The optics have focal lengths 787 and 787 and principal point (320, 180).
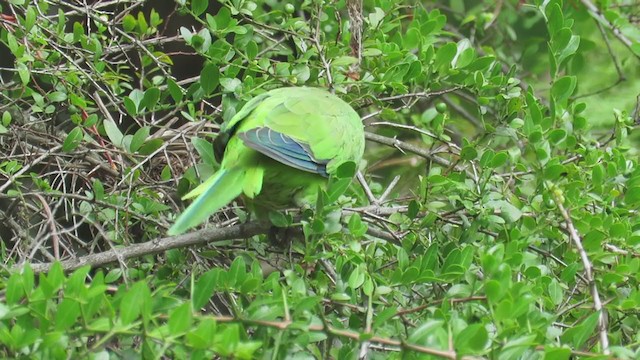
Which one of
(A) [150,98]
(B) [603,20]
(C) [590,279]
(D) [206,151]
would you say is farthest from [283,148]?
(B) [603,20]

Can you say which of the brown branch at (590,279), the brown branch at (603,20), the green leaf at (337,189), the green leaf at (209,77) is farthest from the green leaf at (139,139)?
the brown branch at (603,20)

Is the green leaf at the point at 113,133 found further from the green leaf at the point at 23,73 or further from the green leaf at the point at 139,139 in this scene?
the green leaf at the point at 23,73

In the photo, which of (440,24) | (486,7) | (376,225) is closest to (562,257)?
(376,225)

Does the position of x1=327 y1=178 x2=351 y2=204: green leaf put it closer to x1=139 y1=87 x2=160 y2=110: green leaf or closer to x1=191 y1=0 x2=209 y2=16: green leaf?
x1=139 y1=87 x2=160 y2=110: green leaf

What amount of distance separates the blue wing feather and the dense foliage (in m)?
0.14

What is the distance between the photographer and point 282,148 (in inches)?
98.3

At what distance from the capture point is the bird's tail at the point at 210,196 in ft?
7.12

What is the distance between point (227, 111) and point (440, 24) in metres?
0.96

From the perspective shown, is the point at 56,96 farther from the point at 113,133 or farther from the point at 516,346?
the point at 516,346

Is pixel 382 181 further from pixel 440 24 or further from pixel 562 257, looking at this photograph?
pixel 562 257

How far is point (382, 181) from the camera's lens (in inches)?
173

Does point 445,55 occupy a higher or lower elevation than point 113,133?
higher

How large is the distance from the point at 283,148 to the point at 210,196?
1.06 feet

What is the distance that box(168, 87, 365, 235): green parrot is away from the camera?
7.93 feet
